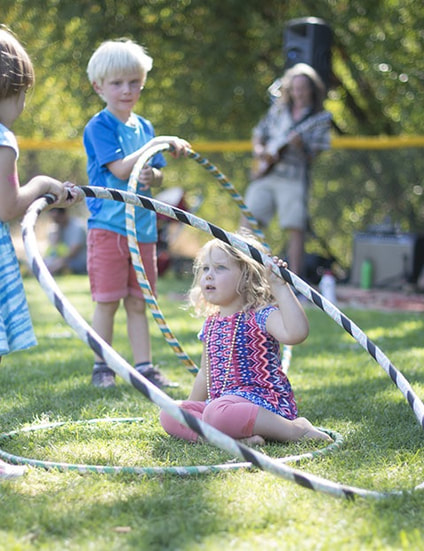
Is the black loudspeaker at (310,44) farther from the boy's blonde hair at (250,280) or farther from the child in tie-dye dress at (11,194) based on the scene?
the child in tie-dye dress at (11,194)

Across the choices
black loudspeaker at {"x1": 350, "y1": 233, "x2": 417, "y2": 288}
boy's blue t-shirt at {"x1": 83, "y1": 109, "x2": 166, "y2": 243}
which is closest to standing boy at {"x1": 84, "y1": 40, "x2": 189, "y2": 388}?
boy's blue t-shirt at {"x1": 83, "y1": 109, "x2": 166, "y2": 243}

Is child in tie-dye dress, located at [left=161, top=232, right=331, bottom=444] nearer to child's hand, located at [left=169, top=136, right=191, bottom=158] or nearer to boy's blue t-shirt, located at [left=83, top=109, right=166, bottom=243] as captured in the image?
child's hand, located at [left=169, top=136, right=191, bottom=158]

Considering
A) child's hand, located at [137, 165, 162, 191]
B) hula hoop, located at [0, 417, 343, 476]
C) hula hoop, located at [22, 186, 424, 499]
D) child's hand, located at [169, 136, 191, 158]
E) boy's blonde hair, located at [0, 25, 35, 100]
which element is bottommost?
hula hoop, located at [0, 417, 343, 476]

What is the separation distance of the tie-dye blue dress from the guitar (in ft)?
18.7

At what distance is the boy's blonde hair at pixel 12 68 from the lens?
3.29 m

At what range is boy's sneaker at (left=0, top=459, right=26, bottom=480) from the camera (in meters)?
3.05

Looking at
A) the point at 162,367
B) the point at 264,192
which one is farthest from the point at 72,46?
the point at 162,367

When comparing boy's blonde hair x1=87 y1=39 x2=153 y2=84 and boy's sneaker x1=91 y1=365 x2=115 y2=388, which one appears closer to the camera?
boy's blonde hair x1=87 y1=39 x2=153 y2=84

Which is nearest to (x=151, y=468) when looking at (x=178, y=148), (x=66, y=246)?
(x=178, y=148)

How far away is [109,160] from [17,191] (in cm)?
147

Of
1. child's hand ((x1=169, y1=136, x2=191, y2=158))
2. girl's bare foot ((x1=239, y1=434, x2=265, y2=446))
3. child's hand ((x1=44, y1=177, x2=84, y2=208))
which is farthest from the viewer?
child's hand ((x1=169, y1=136, x2=191, y2=158))

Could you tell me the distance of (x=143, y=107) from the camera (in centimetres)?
1302

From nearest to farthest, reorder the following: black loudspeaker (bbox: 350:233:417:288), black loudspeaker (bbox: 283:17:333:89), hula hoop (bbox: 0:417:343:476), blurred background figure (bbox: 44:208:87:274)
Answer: hula hoop (bbox: 0:417:343:476) → black loudspeaker (bbox: 283:17:333:89) → black loudspeaker (bbox: 350:233:417:288) → blurred background figure (bbox: 44:208:87:274)

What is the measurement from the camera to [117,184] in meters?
4.84
